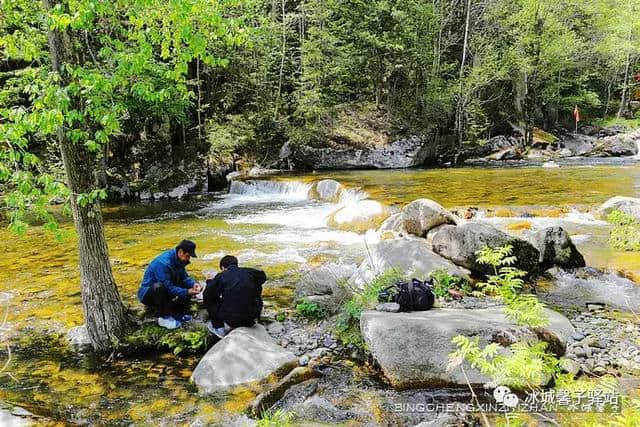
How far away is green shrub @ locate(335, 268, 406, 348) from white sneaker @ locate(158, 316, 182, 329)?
211 centimetres

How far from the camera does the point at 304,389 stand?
4.77 meters

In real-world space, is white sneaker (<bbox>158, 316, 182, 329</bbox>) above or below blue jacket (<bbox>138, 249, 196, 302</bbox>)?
below

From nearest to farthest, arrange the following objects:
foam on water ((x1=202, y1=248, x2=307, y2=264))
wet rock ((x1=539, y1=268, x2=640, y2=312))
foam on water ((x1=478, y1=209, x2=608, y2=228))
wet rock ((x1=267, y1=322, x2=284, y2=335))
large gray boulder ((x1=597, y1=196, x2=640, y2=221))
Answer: wet rock ((x1=267, y1=322, x2=284, y2=335)) → wet rock ((x1=539, y1=268, x2=640, y2=312)) → foam on water ((x1=202, y1=248, x2=307, y2=264)) → large gray boulder ((x1=597, y1=196, x2=640, y2=221)) → foam on water ((x1=478, y1=209, x2=608, y2=228))

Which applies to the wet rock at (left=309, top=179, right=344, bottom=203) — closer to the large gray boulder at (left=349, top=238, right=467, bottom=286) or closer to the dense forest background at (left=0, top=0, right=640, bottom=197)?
the dense forest background at (left=0, top=0, right=640, bottom=197)

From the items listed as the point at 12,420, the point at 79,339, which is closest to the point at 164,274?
the point at 79,339

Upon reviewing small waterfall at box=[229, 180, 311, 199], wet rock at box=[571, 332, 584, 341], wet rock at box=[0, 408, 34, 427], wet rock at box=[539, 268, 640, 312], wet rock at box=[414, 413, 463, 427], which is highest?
wet rock at box=[0, 408, 34, 427]

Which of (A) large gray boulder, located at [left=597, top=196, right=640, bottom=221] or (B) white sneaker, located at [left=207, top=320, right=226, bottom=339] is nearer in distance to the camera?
(B) white sneaker, located at [left=207, top=320, right=226, bottom=339]

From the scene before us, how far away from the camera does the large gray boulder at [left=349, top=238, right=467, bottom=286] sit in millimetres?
7523

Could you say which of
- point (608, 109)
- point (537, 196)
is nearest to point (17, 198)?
point (537, 196)

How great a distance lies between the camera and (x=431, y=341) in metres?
4.80

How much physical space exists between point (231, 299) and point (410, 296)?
2293 mm

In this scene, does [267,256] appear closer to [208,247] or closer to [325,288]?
[208,247]

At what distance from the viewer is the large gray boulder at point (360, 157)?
26.3m

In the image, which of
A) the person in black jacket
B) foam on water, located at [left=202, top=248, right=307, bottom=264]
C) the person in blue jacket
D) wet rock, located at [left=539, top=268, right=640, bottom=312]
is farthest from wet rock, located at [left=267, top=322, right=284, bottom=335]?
wet rock, located at [left=539, top=268, right=640, bottom=312]
